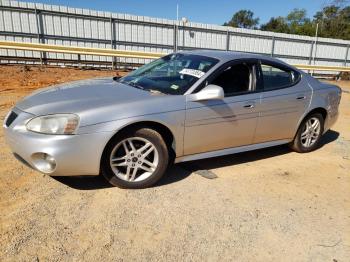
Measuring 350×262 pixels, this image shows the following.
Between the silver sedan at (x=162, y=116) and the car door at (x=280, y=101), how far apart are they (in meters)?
0.01

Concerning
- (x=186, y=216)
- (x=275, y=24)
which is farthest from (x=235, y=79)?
(x=275, y=24)

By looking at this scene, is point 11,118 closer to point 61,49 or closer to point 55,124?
point 55,124

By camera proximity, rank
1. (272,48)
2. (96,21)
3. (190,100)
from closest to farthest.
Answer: (190,100) → (96,21) → (272,48)

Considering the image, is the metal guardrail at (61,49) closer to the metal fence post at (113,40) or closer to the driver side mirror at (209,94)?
the metal fence post at (113,40)

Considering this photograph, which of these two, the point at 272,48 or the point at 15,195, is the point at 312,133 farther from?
the point at 272,48

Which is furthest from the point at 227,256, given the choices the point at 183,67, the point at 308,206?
the point at 183,67

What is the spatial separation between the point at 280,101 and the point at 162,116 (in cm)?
183

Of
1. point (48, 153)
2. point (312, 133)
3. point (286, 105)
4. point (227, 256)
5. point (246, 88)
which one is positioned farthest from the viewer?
point (312, 133)

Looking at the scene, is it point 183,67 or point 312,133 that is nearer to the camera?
point 183,67

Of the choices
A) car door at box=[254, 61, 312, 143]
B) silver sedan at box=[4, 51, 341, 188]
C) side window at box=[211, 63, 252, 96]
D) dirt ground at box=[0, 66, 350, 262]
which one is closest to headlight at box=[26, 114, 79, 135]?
silver sedan at box=[4, 51, 341, 188]

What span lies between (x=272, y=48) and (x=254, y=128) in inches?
720

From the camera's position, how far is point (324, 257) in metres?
2.67

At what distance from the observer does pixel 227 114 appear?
12.9ft

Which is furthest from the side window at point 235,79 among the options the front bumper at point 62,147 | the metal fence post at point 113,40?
the metal fence post at point 113,40
